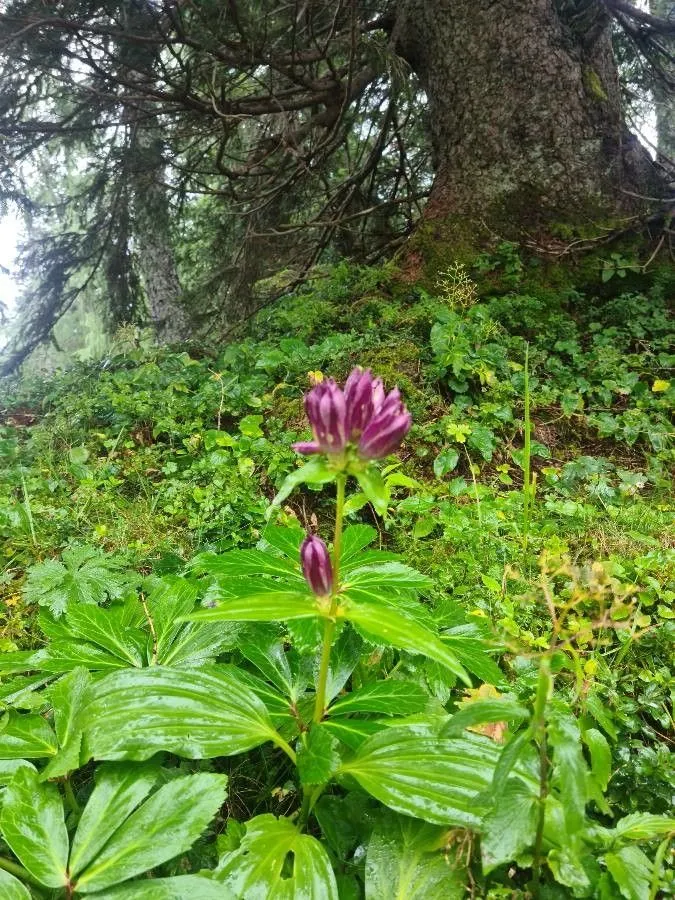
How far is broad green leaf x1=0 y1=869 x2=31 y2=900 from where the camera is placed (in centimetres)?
79

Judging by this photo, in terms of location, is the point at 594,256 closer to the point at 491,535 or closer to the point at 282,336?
the point at 282,336

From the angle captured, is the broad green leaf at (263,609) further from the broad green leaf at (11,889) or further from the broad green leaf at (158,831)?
the broad green leaf at (11,889)

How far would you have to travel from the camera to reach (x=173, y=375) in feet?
12.3

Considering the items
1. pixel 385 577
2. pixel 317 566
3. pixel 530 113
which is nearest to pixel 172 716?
pixel 317 566

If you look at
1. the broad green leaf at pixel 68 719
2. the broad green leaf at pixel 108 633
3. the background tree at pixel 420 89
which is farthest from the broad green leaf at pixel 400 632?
the background tree at pixel 420 89

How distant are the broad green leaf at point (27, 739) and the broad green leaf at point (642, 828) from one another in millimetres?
1004

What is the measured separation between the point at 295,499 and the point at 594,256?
3.01 m

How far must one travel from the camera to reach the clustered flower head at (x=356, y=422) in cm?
87

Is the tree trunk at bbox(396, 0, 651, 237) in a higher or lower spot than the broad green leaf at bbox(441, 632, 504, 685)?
higher

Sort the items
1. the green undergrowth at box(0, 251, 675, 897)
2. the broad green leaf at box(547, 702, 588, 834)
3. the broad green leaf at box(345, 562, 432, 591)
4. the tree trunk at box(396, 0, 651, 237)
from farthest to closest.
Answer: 1. the tree trunk at box(396, 0, 651, 237)
2. the green undergrowth at box(0, 251, 675, 897)
3. the broad green leaf at box(345, 562, 432, 591)
4. the broad green leaf at box(547, 702, 588, 834)

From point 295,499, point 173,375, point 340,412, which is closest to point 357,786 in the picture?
point 340,412

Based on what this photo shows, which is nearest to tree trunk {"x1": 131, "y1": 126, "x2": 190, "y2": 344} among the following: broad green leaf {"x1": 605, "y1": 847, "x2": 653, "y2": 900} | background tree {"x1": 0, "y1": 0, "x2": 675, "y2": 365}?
background tree {"x1": 0, "y1": 0, "x2": 675, "y2": 365}

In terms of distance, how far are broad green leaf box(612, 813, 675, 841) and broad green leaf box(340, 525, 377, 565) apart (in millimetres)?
698

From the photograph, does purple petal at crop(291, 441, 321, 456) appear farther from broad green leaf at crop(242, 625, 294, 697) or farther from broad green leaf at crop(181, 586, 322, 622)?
broad green leaf at crop(242, 625, 294, 697)
